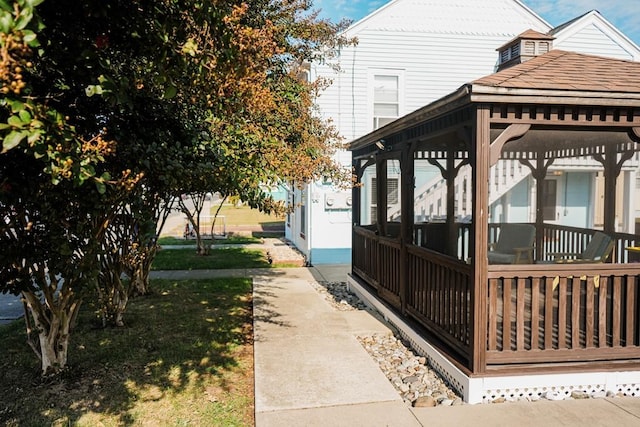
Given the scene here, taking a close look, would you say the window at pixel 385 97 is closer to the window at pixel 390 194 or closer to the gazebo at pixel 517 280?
the window at pixel 390 194

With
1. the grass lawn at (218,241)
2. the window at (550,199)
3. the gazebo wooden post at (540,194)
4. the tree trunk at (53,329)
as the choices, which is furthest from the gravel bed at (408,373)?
the window at (550,199)

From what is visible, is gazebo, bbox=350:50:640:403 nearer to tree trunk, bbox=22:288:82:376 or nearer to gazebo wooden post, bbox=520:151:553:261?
gazebo wooden post, bbox=520:151:553:261

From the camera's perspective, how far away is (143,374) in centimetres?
468

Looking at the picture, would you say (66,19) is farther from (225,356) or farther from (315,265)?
(315,265)

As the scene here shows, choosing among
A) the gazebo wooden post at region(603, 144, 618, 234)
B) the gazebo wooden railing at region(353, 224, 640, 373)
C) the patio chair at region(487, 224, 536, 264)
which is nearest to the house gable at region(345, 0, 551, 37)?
the gazebo wooden post at region(603, 144, 618, 234)

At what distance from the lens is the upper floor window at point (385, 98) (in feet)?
37.4

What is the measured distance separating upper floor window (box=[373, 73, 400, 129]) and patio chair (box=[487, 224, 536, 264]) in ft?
13.5

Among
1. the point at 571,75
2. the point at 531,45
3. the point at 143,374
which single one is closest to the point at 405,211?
the point at 571,75

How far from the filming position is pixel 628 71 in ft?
15.5

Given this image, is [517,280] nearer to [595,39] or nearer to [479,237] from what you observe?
[479,237]

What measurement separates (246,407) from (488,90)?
341cm

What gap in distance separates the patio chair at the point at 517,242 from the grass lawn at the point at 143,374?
4.95 metres

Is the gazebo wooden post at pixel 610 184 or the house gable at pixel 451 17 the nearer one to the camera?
the gazebo wooden post at pixel 610 184

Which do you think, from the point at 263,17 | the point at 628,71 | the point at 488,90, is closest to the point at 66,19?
the point at 488,90
